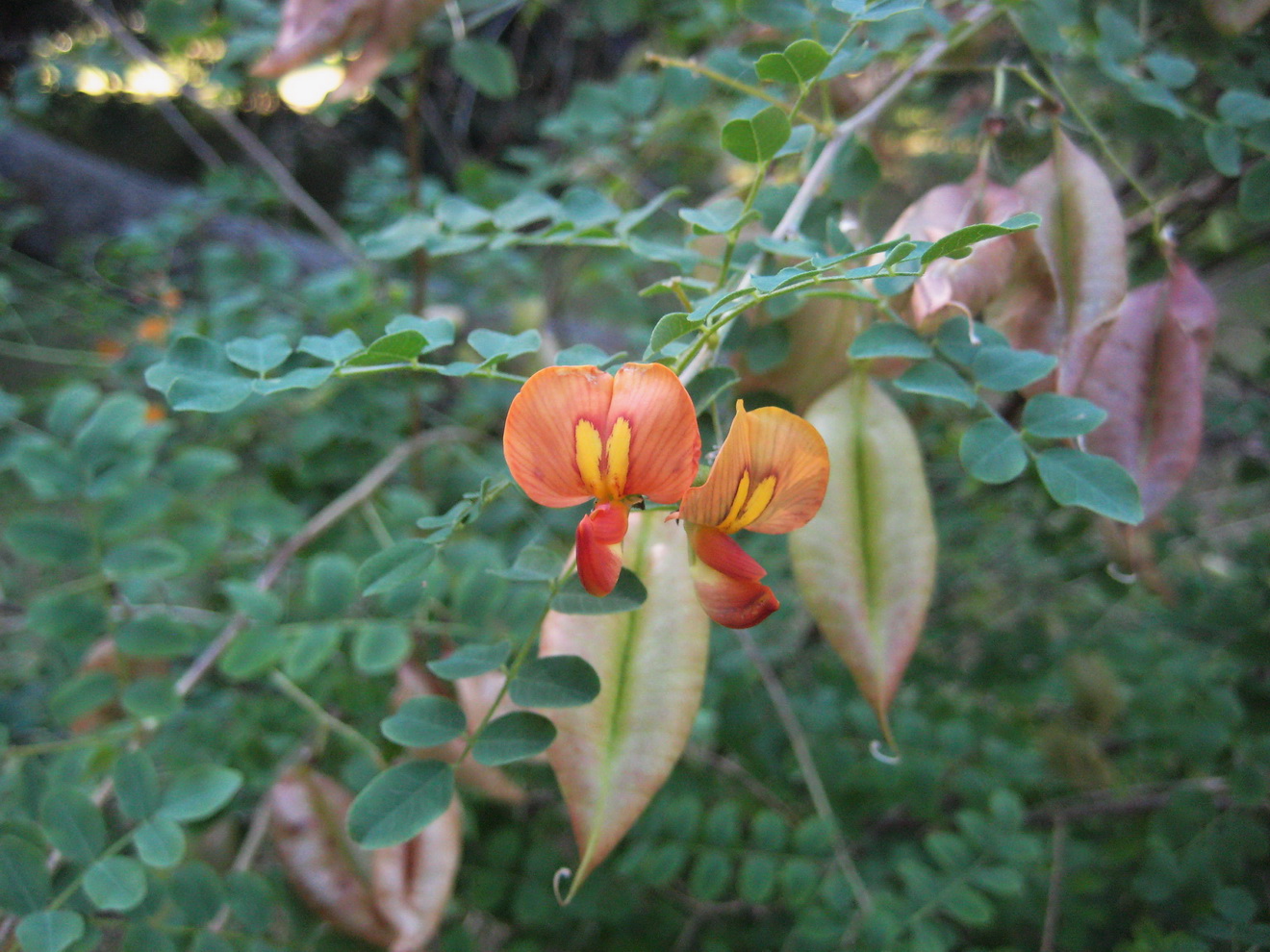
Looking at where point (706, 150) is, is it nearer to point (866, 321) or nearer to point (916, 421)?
point (916, 421)

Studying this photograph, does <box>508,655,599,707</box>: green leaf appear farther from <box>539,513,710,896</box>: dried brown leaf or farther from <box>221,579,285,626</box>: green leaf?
<box>221,579,285,626</box>: green leaf

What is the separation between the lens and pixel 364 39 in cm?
64

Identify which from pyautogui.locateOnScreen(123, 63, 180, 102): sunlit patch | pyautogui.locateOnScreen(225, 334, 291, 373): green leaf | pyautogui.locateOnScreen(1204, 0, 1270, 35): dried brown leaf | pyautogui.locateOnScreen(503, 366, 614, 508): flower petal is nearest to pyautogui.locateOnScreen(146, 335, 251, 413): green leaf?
pyautogui.locateOnScreen(225, 334, 291, 373): green leaf

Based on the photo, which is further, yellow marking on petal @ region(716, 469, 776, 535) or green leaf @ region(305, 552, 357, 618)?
green leaf @ region(305, 552, 357, 618)

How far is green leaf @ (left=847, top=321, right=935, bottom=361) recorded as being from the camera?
349 mm

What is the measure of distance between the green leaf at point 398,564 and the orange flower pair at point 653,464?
0.07 m

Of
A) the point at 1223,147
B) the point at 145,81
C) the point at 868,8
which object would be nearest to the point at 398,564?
the point at 868,8

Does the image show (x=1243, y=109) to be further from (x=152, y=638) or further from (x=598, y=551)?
(x=152, y=638)

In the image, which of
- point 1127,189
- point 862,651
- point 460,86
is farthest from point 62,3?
point 862,651

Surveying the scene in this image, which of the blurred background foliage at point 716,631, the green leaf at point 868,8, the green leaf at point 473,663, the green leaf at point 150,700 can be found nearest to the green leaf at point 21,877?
the blurred background foliage at point 716,631

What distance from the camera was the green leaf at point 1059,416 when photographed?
346 millimetres

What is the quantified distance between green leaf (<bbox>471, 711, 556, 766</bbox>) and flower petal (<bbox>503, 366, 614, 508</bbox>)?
4.6 inches

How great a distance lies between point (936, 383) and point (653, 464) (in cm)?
15

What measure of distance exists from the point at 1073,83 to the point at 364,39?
84 centimetres
